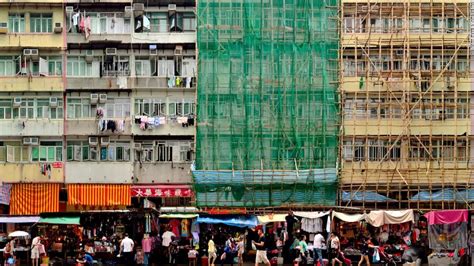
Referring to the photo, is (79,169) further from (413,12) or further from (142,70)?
(413,12)

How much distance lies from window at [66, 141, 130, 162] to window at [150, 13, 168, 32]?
5.19 meters

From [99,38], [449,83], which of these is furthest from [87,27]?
[449,83]

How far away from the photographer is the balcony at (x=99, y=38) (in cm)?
4728

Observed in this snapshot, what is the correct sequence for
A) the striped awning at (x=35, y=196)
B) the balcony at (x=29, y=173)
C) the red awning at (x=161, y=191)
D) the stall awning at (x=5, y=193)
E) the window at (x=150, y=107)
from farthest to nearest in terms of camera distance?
1. the window at (x=150, y=107)
2. the balcony at (x=29, y=173)
3. the red awning at (x=161, y=191)
4. the striped awning at (x=35, y=196)
5. the stall awning at (x=5, y=193)

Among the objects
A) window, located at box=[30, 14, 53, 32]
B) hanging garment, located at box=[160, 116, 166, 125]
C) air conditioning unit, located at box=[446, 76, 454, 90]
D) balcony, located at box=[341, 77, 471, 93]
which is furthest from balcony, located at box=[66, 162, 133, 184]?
air conditioning unit, located at box=[446, 76, 454, 90]

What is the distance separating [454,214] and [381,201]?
539 centimetres

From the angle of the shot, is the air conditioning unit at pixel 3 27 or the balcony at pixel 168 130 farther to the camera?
the air conditioning unit at pixel 3 27

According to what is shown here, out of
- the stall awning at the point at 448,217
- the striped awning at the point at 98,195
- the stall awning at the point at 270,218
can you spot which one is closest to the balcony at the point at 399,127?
the stall awning at the point at 270,218

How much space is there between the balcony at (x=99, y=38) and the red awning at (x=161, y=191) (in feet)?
21.4

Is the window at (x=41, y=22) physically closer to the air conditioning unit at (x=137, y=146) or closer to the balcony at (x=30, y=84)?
the balcony at (x=30, y=84)

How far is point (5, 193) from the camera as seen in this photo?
46.1 m

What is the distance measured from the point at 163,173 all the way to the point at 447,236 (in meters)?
13.2

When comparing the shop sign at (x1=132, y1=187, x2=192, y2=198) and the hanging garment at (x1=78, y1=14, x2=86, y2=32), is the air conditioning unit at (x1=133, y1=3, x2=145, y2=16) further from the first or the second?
the shop sign at (x1=132, y1=187, x2=192, y2=198)

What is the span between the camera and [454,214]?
38594 mm
